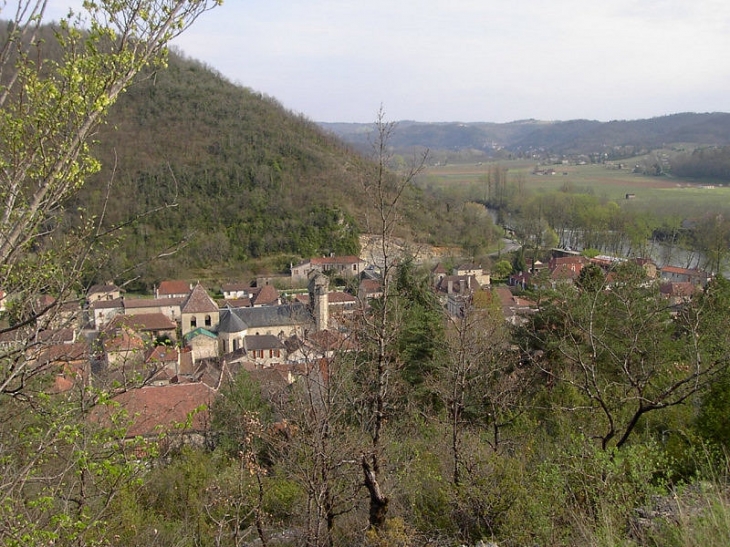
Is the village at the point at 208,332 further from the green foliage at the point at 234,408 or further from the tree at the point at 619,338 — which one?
the tree at the point at 619,338

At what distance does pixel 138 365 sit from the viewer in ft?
16.5

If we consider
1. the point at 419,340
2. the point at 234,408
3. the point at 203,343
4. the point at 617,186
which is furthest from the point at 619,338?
the point at 617,186

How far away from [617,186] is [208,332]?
68.7 m

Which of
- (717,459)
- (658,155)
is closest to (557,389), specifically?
(717,459)

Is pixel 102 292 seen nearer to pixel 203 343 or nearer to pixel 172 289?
pixel 203 343

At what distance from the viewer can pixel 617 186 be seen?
254 ft

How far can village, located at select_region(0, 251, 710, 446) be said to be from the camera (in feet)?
14.1

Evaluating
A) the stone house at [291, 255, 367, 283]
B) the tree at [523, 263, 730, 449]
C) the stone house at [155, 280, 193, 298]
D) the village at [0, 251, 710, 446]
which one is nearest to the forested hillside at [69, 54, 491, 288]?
the stone house at [291, 255, 367, 283]

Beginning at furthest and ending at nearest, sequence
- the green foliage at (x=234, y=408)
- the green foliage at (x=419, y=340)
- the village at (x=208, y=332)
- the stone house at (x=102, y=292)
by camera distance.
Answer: the green foliage at (x=419, y=340) → the green foliage at (x=234, y=408) → the village at (x=208, y=332) → the stone house at (x=102, y=292)

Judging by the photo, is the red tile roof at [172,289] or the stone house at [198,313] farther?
the red tile roof at [172,289]

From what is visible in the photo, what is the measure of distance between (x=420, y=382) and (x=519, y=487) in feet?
26.1

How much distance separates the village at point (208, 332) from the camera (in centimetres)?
430

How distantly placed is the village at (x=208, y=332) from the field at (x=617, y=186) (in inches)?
538

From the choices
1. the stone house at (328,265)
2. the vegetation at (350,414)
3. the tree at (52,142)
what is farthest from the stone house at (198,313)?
the tree at (52,142)
